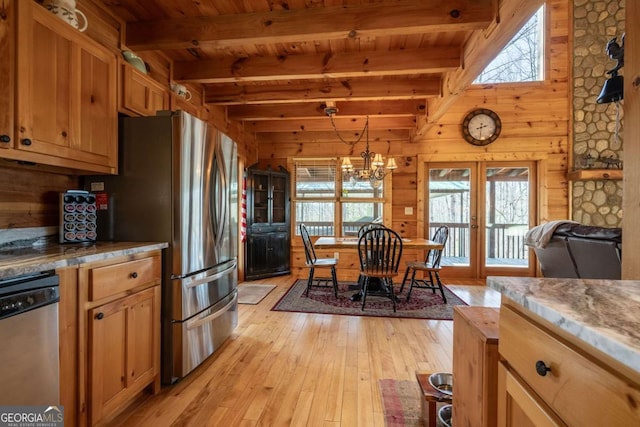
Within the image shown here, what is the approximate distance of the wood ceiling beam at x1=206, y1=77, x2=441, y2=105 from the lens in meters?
3.36

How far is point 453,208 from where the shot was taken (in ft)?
16.9

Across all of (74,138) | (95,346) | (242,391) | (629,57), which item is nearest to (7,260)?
(95,346)

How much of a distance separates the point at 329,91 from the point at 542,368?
→ 11.1 feet

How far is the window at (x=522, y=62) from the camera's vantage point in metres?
4.98

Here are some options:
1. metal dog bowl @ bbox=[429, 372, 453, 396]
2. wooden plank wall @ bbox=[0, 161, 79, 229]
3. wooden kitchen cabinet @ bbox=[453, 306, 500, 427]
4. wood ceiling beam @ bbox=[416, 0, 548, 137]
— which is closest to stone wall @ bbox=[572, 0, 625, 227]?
wood ceiling beam @ bbox=[416, 0, 548, 137]

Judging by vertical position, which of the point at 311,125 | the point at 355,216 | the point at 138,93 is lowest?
the point at 355,216

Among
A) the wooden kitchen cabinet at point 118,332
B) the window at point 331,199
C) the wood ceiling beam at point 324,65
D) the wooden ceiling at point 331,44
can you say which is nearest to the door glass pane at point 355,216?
the window at point 331,199

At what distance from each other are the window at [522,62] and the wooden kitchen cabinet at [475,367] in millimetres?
4969

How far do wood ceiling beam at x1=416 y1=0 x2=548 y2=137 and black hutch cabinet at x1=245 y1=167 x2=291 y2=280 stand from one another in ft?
9.09

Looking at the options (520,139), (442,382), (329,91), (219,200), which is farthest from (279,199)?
(520,139)

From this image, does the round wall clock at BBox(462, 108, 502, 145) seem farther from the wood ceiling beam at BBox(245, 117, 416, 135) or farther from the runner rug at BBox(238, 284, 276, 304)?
the runner rug at BBox(238, 284, 276, 304)

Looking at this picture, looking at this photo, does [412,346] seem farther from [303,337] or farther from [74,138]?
[74,138]

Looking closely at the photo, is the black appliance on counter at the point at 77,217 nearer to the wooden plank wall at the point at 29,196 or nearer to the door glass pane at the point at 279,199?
the wooden plank wall at the point at 29,196

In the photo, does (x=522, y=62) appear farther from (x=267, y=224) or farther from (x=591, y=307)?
(x=591, y=307)
